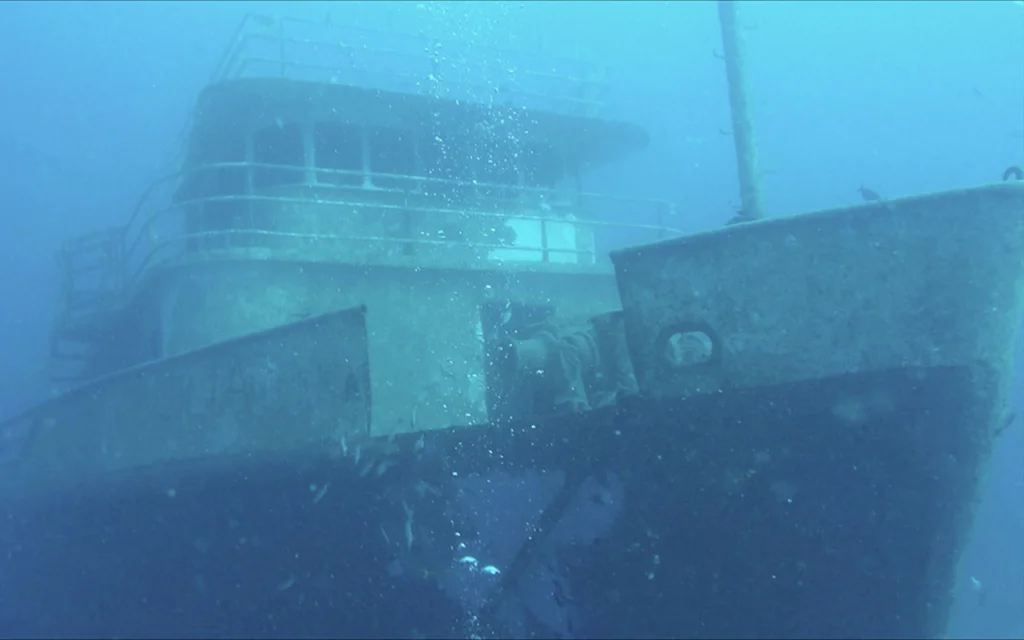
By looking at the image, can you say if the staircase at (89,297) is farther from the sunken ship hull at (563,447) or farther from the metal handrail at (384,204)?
the sunken ship hull at (563,447)

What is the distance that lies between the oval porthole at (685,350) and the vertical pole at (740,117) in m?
1.85

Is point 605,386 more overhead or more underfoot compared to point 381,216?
more underfoot

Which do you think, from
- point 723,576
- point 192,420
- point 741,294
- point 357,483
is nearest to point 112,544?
point 192,420

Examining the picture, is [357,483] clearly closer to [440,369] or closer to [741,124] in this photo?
[440,369]

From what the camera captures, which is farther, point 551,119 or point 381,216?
point 551,119

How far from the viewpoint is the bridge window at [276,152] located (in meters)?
10.1

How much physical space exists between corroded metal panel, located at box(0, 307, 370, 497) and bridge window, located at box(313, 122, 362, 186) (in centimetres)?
394

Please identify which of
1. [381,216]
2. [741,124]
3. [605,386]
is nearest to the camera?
[605,386]

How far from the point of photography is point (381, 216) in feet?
30.7

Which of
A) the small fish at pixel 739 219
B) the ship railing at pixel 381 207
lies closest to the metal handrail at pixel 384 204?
the ship railing at pixel 381 207

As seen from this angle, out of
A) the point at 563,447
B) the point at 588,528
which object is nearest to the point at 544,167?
the point at 563,447

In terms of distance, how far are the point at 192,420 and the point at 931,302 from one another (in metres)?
5.55

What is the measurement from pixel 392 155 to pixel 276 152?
5.12 ft

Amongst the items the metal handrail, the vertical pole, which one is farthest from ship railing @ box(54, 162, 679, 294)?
the vertical pole
